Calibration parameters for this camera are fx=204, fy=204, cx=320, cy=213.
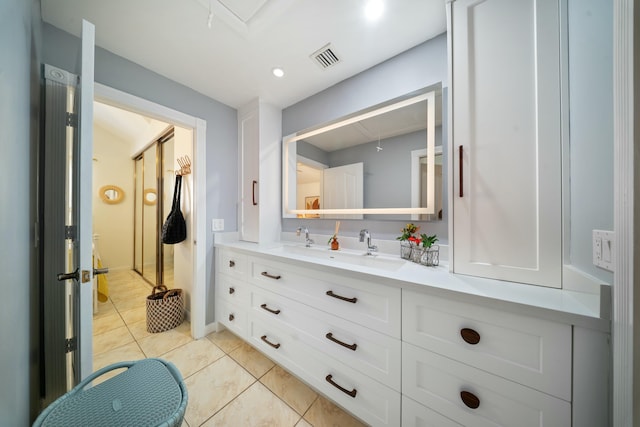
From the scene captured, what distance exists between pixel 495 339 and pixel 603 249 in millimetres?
410

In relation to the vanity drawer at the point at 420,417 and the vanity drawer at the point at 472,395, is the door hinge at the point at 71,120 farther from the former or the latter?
the vanity drawer at the point at 420,417

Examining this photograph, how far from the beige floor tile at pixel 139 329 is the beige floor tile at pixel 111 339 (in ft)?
0.12

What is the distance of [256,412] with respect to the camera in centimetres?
120

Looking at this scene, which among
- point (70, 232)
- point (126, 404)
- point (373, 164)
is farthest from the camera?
point (373, 164)

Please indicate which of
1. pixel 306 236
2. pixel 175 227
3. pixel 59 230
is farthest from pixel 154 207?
pixel 306 236

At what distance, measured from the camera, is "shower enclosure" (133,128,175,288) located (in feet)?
9.00

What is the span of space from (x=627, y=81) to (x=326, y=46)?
4.66 feet

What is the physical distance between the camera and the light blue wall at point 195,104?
130 centimetres

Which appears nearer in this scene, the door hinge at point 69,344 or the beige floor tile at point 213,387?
the door hinge at point 69,344

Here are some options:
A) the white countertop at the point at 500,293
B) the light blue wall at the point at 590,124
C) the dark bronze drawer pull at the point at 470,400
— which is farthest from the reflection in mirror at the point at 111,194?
the light blue wall at the point at 590,124

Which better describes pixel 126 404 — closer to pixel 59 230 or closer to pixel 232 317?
pixel 59 230

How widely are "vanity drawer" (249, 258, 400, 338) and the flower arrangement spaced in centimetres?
43

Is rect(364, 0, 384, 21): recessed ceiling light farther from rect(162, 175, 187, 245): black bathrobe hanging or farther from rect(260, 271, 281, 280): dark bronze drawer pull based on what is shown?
rect(162, 175, 187, 245): black bathrobe hanging

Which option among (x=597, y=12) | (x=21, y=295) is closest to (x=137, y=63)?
(x=21, y=295)
